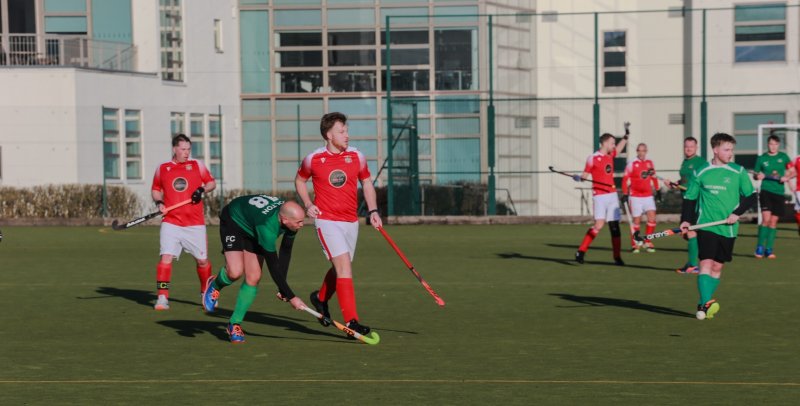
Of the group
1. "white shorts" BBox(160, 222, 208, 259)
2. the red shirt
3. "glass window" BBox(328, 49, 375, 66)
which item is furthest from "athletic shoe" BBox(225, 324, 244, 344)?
"glass window" BBox(328, 49, 375, 66)

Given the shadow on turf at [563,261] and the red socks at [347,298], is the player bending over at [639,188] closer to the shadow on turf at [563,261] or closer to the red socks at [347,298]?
the shadow on turf at [563,261]

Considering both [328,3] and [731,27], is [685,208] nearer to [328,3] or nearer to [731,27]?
[731,27]

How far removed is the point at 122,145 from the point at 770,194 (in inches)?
830

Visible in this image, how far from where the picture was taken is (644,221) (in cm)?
3108

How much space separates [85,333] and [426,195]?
2156cm

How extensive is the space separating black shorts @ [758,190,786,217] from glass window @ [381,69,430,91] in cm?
2032

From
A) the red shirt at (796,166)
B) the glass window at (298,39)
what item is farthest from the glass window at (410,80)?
the red shirt at (796,166)

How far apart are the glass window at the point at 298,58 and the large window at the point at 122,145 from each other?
5.95 metres

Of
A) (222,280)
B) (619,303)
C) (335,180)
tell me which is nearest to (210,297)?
(222,280)

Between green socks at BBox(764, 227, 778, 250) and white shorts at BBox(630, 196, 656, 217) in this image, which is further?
white shorts at BBox(630, 196, 656, 217)

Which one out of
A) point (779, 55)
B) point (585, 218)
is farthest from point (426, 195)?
point (779, 55)

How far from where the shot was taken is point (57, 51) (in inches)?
1496

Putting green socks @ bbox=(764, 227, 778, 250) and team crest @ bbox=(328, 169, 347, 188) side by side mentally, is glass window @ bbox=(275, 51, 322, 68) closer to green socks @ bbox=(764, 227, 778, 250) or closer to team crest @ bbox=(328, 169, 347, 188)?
green socks @ bbox=(764, 227, 778, 250)

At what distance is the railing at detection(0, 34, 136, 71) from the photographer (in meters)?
37.7
